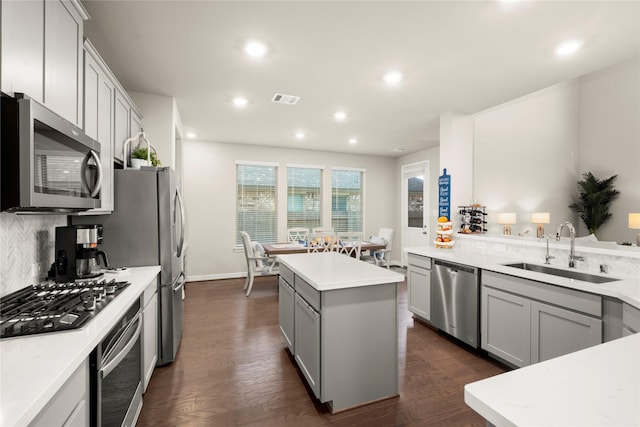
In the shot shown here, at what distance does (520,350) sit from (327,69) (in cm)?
292

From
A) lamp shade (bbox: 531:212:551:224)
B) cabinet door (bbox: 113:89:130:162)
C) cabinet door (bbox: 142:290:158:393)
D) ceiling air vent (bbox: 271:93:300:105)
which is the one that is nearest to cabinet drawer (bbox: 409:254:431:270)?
ceiling air vent (bbox: 271:93:300:105)

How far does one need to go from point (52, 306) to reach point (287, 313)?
169 centimetres

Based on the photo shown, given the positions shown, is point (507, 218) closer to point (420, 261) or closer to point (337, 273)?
point (420, 261)

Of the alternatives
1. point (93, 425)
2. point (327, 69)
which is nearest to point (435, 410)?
point (93, 425)

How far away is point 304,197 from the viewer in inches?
254

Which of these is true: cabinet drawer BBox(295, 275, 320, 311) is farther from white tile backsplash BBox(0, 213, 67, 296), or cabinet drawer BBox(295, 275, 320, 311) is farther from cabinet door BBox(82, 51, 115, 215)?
white tile backsplash BBox(0, 213, 67, 296)

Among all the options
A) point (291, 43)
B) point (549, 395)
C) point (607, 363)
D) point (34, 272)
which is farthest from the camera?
point (291, 43)

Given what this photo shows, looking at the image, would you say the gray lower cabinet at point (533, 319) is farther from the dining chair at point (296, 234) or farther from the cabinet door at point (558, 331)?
the dining chair at point (296, 234)

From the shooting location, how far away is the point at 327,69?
9.01 feet

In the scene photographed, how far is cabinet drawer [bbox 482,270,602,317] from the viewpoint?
6.31 ft

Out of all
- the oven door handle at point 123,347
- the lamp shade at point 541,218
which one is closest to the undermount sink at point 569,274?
the lamp shade at point 541,218

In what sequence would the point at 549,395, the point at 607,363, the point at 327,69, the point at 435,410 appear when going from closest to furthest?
1. the point at 549,395
2. the point at 607,363
3. the point at 435,410
4. the point at 327,69

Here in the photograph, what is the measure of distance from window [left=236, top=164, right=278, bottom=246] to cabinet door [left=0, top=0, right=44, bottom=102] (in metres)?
4.59

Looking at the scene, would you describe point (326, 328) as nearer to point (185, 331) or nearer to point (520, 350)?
point (520, 350)
